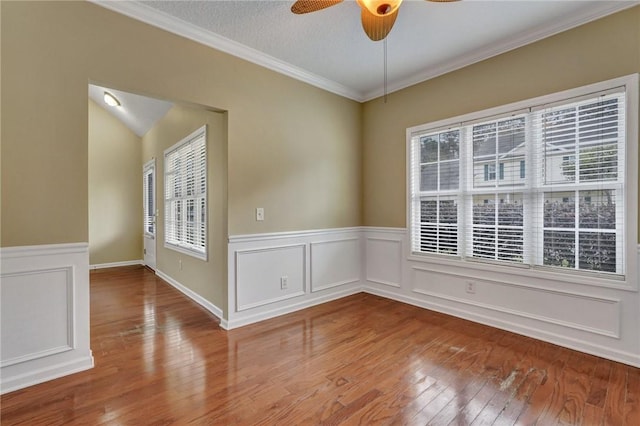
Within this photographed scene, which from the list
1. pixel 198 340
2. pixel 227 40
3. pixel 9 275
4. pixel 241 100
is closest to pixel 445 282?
pixel 198 340

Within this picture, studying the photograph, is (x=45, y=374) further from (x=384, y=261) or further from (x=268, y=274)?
(x=384, y=261)

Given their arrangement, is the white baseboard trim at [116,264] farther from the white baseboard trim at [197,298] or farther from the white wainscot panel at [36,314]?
the white wainscot panel at [36,314]

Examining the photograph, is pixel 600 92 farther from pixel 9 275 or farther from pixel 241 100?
pixel 9 275

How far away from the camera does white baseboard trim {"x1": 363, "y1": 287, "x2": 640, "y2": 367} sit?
2.30 metres

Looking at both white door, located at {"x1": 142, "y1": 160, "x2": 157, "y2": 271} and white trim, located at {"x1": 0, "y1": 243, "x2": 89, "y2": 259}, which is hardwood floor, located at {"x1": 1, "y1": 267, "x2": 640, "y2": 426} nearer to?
white trim, located at {"x1": 0, "y1": 243, "x2": 89, "y2": 259}

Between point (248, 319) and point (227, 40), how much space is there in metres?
2.68

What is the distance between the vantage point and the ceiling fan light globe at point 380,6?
174 cm

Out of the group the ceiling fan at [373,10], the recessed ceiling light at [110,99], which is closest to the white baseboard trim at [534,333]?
the ceiling fan at [373,10]

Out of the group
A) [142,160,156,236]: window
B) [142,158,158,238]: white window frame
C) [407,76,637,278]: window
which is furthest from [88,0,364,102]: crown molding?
[142,160,156,236]: window

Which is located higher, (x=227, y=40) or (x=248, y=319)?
(x=227, y=40)

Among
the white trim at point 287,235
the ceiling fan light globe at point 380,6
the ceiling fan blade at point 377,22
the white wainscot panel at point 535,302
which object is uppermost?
the ceiling fan blade at point 377,22

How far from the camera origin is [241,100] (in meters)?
3.03

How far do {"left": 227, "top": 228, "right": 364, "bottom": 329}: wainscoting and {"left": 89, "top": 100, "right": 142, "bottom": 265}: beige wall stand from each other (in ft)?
14.8

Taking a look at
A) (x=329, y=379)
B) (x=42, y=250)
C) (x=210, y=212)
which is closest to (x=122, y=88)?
(x=42, y=250)
